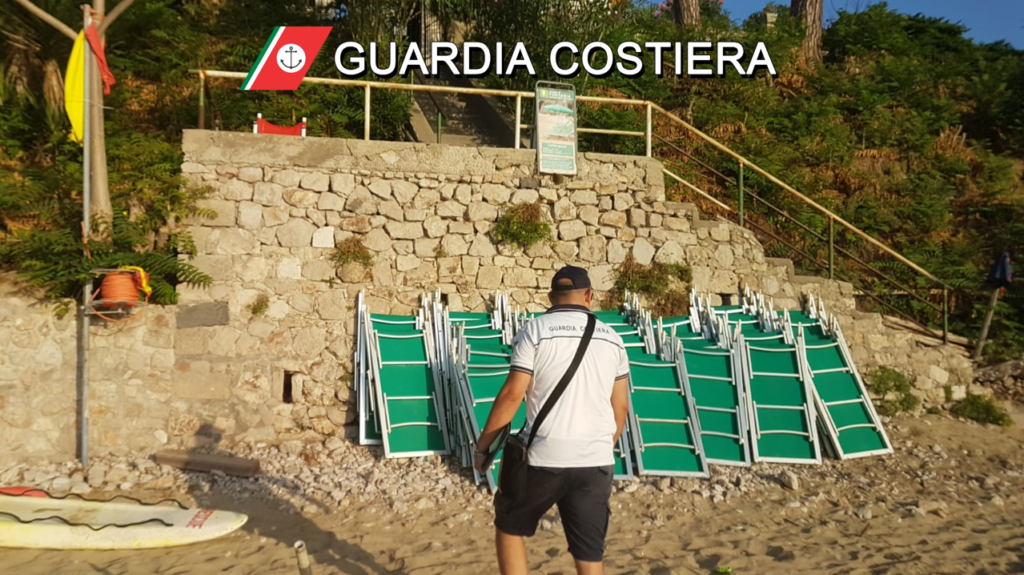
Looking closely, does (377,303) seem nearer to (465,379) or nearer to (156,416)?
(465,379)

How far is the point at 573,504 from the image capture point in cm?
319

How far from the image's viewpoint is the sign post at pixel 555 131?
26.8ft

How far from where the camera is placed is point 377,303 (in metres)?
7.67

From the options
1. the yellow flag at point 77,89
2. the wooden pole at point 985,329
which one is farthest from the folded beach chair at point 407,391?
the wooden pole at point 985,329

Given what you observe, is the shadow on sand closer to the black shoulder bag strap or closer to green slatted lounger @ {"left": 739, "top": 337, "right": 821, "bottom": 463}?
the black shoulder bag strap

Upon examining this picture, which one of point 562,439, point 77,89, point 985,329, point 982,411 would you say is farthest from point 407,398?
point 985,329

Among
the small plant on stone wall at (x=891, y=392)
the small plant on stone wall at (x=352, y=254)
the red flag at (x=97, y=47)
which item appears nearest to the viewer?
the red flag at (x=97, y=47)

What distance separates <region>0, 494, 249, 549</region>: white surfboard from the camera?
4.89 meters

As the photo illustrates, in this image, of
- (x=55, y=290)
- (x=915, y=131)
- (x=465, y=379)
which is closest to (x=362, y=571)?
(x=465, y=379)

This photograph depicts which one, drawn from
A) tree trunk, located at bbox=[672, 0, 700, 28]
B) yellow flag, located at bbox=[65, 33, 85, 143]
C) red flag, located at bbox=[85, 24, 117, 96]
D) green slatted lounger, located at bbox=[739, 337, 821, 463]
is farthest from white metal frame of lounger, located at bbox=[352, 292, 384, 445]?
tree trunk, located at bbox=[672, 0, 700, 28]

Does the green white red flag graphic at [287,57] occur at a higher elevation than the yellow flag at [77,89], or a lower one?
higher

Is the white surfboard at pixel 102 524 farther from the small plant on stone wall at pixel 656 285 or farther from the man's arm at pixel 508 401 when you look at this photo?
the small plant on stone wall at pixel 656 285

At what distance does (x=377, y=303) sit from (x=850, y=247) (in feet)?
22.8

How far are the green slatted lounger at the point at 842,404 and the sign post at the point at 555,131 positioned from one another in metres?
3.19
